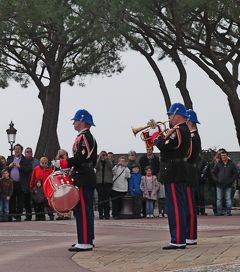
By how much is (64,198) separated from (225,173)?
12.3 meters

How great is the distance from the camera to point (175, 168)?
1185 centimetres

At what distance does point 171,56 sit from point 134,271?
2316cm

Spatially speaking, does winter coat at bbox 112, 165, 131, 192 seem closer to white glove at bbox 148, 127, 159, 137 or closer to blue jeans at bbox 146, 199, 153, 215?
blue jeans at bbox 146, 199, 153, 215

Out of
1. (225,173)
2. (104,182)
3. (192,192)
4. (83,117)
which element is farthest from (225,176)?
(83,117)

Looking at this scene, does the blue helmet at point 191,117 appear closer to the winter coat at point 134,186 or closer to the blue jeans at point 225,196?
the winter coat at point 134,186

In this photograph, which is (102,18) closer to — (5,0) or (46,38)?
(5,0)

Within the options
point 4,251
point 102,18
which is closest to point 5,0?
point 102,18

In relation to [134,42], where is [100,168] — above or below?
below

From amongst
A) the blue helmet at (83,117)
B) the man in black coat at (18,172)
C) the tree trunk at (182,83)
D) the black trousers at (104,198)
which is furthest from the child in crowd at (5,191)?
the tree trunk at (182,83)

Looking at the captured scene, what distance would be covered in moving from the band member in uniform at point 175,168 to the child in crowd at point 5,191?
10.5 meters

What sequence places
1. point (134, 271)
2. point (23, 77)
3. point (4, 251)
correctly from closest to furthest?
point (134, 271), point (4, 251), point (23, 77)

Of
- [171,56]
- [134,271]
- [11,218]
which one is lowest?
[134,271]

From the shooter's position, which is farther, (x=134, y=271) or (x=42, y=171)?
(x=42, y=171)

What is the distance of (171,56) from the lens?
106ft
